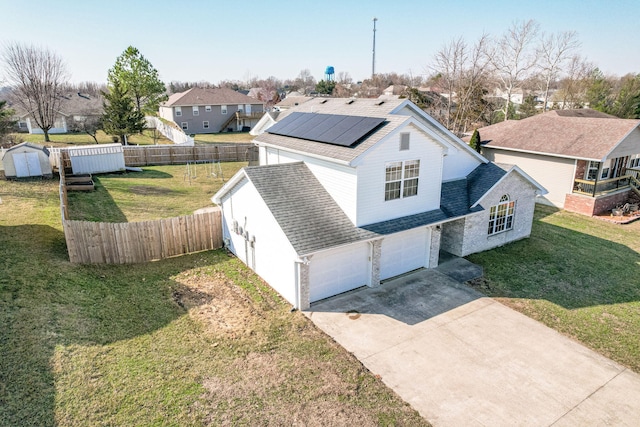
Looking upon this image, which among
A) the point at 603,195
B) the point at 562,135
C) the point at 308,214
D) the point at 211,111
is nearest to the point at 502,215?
the point at 308,214

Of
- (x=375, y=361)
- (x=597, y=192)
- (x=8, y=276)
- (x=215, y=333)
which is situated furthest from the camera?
(x=597, y=192)

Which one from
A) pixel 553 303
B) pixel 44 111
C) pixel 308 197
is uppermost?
pixel 44 111

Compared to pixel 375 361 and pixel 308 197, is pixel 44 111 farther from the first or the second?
pixel 375 361

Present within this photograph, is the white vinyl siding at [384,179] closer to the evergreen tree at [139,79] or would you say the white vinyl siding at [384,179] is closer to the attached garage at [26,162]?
the attached garage at [26,162]

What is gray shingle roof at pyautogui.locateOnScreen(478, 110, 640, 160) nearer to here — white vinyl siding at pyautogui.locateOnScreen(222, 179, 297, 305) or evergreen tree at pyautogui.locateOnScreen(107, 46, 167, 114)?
white vinyl siding at pyautogui.locateOnScreen(222, 179, 297, 305)

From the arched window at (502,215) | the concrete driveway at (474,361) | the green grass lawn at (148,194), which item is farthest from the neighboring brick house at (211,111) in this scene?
the concrete driveway at (474,361)

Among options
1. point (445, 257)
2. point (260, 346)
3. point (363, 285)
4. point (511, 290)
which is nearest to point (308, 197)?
point (363, 285)

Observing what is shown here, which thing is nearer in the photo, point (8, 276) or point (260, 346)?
point (260, 346)
